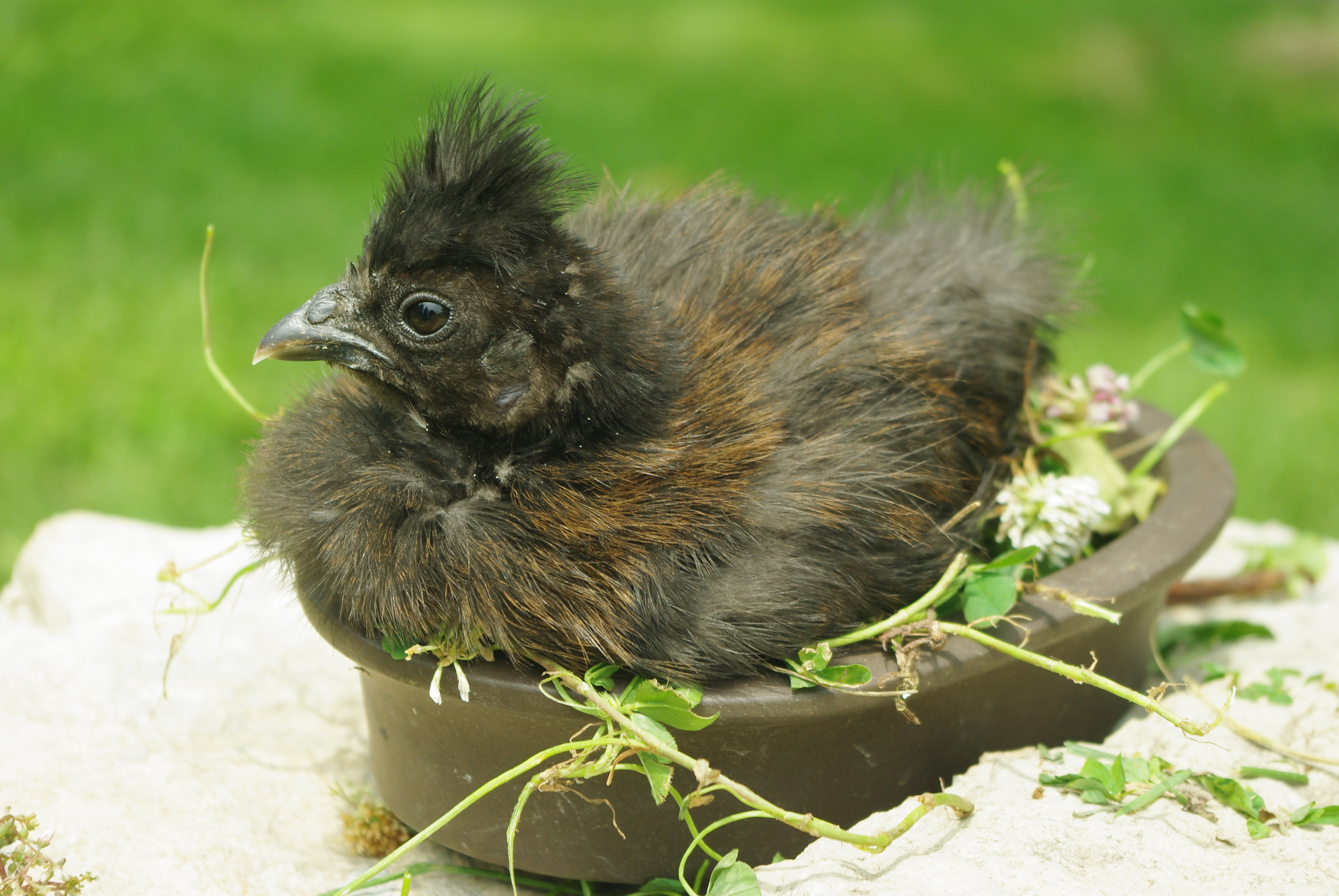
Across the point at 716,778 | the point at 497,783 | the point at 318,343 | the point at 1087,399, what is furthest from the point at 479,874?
the point at 1087,399

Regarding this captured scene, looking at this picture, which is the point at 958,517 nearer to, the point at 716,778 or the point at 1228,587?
the point at 716,778

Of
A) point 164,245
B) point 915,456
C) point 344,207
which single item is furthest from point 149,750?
point 344,207

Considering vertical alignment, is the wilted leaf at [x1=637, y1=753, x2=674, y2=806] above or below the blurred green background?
below

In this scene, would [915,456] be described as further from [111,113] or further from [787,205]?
[111,113]

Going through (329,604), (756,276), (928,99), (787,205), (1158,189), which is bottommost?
(329,604)

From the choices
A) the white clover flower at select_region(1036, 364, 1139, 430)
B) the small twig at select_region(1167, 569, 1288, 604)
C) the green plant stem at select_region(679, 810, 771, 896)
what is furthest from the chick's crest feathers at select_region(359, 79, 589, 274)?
the small twig at select_region(1167, 569, 1288, 604)

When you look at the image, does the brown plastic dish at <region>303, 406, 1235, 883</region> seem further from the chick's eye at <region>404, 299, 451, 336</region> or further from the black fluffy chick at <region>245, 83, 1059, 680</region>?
the chick's eye at <region>404, 299, 451, 336</region>

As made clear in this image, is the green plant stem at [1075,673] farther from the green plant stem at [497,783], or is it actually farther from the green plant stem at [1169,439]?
the green plant stem at [1169,439]
